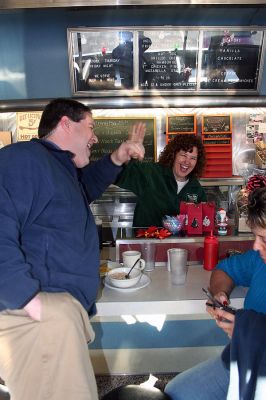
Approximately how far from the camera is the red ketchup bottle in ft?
6.54

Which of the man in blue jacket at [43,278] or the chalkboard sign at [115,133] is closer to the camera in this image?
the man in blue jacket at [43,278]

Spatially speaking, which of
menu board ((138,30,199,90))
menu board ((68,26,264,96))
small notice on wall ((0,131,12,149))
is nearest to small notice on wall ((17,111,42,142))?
small notice on wall ((0,131,12,149))

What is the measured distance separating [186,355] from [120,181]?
1.25 m

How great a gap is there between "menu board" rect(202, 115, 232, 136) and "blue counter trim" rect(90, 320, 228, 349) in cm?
175

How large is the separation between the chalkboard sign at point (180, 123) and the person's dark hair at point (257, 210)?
81.6 inches

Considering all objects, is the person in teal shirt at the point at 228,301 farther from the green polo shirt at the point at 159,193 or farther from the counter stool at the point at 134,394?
the green polo shirt at the point at 159,193

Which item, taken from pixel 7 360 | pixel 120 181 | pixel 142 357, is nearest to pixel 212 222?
pixel 120 181

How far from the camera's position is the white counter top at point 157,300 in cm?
167

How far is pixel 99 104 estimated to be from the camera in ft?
10.7

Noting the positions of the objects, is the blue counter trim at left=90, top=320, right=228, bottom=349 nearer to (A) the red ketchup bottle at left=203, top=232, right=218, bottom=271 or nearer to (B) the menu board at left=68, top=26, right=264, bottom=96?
(A) the red ketchup bottle at left=203, top=232, right=218, bottom=271

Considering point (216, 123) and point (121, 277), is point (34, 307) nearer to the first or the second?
point (121, 277)

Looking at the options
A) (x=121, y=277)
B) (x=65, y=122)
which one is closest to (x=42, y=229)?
(x=65, y=122)

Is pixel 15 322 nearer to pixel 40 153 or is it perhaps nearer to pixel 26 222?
pixel 26 222

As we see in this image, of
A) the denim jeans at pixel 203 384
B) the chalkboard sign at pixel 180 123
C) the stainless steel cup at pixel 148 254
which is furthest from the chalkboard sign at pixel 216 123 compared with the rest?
the denim jeans at pixel 203 384
